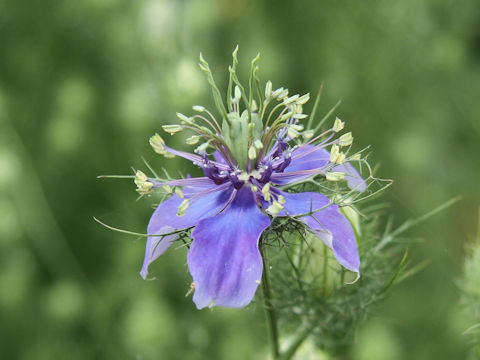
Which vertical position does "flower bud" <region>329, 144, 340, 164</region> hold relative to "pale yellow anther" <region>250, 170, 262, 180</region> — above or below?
above

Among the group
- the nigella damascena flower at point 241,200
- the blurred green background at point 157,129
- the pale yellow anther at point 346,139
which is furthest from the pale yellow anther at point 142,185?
the blurred green background at point 157,129

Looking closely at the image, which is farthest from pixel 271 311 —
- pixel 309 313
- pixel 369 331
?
pixel 369 331

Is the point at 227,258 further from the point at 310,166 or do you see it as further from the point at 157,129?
the point at 157,129

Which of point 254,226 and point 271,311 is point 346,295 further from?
point 254,226

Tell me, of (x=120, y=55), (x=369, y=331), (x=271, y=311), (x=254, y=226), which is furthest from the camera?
(x=120, y=55)

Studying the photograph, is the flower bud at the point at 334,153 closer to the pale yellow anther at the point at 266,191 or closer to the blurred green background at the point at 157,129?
the pale yellow anther at the point at 266,191

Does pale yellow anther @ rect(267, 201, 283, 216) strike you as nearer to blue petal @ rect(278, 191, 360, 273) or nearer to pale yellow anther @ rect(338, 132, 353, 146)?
blue petal @ rect(278, 191, 360, 273)

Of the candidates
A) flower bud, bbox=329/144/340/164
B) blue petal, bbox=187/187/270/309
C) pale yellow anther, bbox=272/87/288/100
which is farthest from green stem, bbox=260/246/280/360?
pale yellow anther, bbox=272/87/288/100
